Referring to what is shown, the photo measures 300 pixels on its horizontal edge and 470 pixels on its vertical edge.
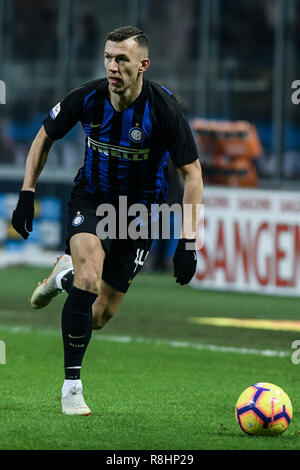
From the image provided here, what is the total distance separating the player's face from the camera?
6312 millimetres

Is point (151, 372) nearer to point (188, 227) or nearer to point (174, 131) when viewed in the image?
point (188, 227)

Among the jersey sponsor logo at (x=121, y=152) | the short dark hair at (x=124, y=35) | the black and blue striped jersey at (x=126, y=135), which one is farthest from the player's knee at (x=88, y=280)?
the short dark hair at (x=124, y=35)

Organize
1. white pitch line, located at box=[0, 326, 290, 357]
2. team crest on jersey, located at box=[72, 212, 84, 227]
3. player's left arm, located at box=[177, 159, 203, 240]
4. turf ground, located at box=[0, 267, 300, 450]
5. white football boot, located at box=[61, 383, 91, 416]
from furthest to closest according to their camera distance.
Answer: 1. white pitch line, located at box=[0, 326, 290, 357]
2. team crest on jersey, located at box=[72, 212, 84, 227]
3. player's left arm, located at box=[177, 159, 203, 240]
4. white football boot, located at box=[61, 383, 91, 416]
5. turf ground, located at box=[0, 267, 300, 450]

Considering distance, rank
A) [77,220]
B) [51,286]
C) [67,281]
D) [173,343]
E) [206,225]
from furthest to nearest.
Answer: [206,225], [173,343], [51,286], [67,281], [77,220]

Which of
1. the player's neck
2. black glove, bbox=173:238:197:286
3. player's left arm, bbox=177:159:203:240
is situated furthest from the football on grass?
the player's neck

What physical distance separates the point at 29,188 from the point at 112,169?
48 cm

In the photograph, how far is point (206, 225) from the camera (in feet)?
47.2

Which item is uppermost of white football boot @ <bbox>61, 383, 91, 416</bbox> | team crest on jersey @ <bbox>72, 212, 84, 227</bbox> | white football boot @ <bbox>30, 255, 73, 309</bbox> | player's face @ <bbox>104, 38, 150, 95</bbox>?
player's face @ <bbox>104, 38, 150, 95</bbox>

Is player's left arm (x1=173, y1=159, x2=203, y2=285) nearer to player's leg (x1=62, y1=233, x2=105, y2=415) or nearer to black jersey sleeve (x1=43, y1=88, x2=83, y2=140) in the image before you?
player's leg (x1=62, y1=233, x2=105, y2=415)

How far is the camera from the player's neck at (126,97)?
21.2ft

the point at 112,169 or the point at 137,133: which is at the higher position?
the point at 137,133

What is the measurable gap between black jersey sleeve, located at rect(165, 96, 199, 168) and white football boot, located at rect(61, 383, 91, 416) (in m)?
1.33

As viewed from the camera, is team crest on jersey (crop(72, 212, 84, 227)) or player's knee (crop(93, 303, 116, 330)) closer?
team crest on jersey (crop(72, 212, 84, 227))

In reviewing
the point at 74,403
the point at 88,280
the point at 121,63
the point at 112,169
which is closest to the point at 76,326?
the point at 88,280
